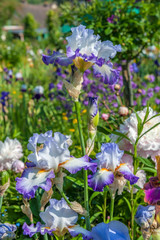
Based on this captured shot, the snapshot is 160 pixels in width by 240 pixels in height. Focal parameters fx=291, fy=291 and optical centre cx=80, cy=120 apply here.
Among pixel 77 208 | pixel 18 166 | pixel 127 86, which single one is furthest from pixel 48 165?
pixel 127 86

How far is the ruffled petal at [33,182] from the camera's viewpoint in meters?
0.74

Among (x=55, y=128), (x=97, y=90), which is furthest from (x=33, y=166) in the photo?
(x=97, y=90)

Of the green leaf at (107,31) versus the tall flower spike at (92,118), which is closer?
the tall flower spike at (92,118)

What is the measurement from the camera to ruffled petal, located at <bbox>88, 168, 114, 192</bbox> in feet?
2.66

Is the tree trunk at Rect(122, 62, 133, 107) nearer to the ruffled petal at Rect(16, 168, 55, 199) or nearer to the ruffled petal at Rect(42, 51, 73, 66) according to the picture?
the ruffled petal at Rect(42, 51, 73, 66)

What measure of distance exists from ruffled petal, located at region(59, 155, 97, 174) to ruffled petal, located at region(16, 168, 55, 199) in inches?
1.8

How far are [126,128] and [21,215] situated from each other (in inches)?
30.1

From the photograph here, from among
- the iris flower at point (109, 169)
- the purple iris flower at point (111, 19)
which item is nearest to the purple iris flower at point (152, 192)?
the iris flower at point (109, 169)

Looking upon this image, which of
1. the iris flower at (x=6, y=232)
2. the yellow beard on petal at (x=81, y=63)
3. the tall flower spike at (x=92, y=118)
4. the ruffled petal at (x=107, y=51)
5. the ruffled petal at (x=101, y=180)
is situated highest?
the ruffled petal at (x=107, y=51)

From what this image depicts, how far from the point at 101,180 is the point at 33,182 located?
0.19 metres

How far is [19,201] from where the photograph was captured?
1753 millimetres

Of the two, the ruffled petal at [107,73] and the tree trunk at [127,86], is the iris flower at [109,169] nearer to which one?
the ruffled petal at [107,73]

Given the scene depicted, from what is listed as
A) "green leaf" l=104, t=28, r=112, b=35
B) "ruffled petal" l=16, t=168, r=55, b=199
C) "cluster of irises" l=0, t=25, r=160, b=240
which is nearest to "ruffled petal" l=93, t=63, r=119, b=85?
"cluster of irises" l=0, t=25, r=160, b=240

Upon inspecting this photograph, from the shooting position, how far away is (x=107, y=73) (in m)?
0.87
